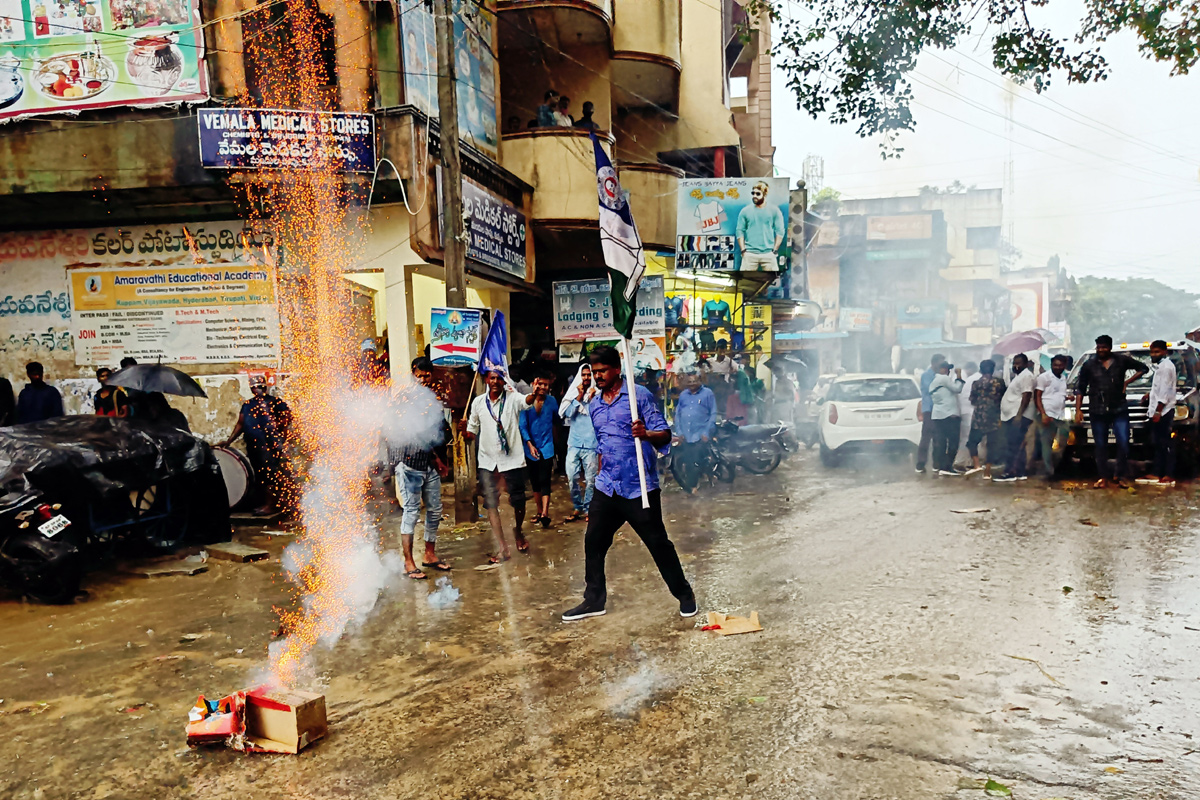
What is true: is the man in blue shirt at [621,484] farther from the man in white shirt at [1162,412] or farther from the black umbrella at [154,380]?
the man in white shirt at [1162,412]

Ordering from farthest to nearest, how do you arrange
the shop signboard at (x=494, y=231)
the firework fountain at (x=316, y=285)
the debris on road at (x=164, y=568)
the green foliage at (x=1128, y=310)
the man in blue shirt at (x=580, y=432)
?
the green foliage at (x=1128, y=310) < the shop signboard at (x=494, y=231) < the firework fountain at (x=316, y=285) < the man in blue shirt at (x=580, y=432) < the debris on road at (x=164, y=568)

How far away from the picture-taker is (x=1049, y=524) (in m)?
8.55

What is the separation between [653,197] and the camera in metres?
17.2

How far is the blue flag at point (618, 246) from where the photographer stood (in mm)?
5910

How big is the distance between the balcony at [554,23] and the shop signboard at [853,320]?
104 ft

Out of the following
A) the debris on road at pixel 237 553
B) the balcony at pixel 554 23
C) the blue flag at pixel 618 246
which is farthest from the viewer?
the balcony at pixel 554 23

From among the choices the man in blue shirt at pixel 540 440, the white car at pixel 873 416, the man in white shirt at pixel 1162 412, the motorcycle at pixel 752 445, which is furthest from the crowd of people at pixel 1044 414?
the man in blue shirt at pixel 540 440

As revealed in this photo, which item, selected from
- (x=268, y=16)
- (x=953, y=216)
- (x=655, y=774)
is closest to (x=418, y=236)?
(x=268, y=16)

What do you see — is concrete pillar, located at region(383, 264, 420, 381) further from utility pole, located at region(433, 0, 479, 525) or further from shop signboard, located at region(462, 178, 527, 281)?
utility pole, located at region(433, 0, 479, 525)

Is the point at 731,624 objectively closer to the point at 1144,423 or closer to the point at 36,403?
the point at 1144,423

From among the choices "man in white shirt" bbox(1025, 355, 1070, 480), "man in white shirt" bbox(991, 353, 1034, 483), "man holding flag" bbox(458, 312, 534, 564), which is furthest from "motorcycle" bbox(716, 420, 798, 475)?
"man holding flag" bbox(458, 312, 534, 564)

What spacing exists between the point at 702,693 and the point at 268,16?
1058cm

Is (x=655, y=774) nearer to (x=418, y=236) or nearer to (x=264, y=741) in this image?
(x=264, y=741)

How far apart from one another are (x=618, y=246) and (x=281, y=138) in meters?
6.44
